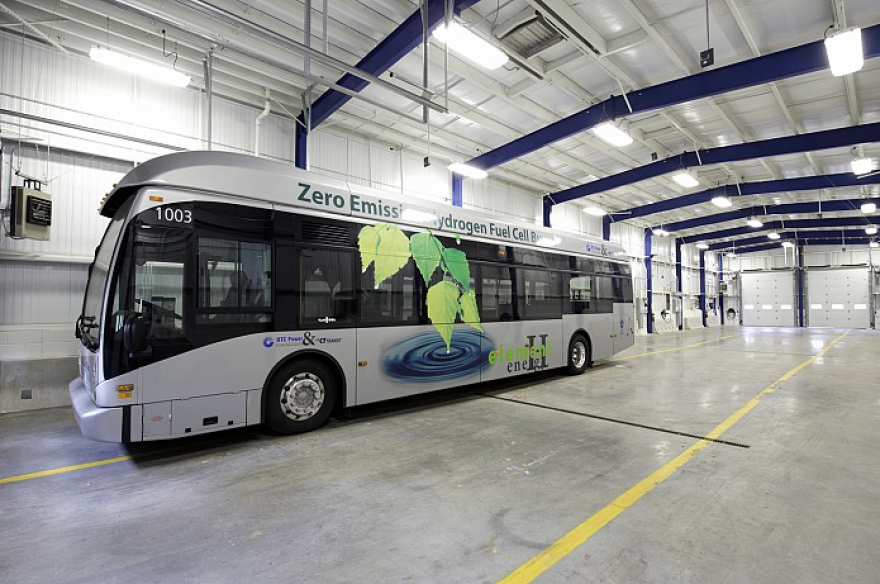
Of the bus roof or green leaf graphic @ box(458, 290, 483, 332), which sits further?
green leaf graphic @ box(458, 290, 483, 332)

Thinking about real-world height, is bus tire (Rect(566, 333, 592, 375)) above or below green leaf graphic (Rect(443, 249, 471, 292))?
below

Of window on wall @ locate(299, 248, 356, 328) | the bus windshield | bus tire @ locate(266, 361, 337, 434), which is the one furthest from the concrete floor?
window on wall @ locate(299, 248, 356, 328)

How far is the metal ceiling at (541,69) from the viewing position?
22.2 feet

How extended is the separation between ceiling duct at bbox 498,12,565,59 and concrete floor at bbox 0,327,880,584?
635 cm

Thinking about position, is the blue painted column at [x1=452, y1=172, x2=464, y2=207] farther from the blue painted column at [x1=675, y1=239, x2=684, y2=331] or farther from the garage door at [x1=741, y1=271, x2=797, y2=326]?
the garage door at [x1=741, y1=271, x2=797, y2=326]

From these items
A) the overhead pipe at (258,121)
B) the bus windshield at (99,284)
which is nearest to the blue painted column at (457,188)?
the overhead pipe at (258,121)

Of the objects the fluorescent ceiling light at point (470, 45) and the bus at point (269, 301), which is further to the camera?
the fluorescent ceiling light at point (470, 45)

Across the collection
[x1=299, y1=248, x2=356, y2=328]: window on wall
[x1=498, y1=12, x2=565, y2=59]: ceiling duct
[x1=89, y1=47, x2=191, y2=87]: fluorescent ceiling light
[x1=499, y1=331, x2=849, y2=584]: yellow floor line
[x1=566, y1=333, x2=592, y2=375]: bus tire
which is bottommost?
[x1=499, y1=331, x2=849, y2=584]: yellow floor line

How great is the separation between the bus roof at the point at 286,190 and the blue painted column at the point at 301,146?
199 inches

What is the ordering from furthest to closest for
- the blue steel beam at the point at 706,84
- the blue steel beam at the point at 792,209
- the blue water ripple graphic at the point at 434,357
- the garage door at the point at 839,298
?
1. the garage door at the point at 839,298
2. the blue steel beam at the point at 792,209
3. the blue steel beam at the point at 706,84
4. the blue water ripple graphic at the point at 434,357

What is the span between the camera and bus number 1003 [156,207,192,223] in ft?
13.8

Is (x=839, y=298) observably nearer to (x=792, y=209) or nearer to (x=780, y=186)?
(x=792, y=209)

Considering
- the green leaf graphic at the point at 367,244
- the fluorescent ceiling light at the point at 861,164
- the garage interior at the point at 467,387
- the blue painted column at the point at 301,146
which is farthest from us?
the fluorescent ceiling light at the point at 861,164

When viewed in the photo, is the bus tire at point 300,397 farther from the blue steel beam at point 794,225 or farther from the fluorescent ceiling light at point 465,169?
the blue steel beam at point 794,225
